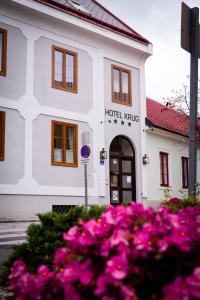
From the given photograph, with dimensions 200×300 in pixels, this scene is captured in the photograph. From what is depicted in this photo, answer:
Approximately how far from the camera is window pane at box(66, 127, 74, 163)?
16.7m

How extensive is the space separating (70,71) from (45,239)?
1370 centimetres

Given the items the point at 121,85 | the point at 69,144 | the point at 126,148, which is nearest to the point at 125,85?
the point at 121,85

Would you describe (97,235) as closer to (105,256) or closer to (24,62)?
(105,256)

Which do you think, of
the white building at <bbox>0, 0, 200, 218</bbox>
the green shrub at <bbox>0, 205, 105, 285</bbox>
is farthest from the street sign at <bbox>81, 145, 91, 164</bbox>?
the green shrub at <bbox>0, 205, 105, 285</bbox>

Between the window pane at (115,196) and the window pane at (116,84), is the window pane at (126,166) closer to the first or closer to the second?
the window pane at (115,196)

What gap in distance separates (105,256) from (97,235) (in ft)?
0.46

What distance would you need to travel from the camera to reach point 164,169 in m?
21.9

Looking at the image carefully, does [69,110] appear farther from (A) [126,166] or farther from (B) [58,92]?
(A) [126,166]

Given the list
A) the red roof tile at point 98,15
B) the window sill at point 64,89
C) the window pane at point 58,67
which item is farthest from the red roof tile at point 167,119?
the window pane at point 58,67

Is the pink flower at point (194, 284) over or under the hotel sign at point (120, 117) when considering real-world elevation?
under

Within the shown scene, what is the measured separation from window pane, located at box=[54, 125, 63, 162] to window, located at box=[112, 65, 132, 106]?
3.29 meters

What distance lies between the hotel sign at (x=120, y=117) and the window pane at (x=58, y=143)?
2.57 metres

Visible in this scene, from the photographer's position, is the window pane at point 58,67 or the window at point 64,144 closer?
the window at point 64,144

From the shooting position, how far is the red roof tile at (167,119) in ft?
70.8
